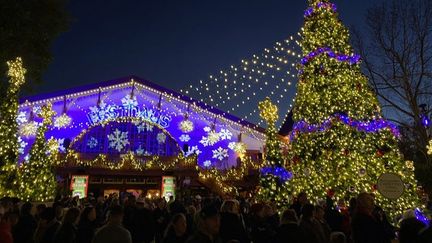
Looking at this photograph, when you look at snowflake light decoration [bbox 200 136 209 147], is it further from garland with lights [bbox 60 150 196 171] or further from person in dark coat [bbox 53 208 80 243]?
person in dark coat [bbox 53 208 80 243]

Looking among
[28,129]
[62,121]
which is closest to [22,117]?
[28,129]

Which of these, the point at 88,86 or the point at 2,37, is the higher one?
the point at 88,86

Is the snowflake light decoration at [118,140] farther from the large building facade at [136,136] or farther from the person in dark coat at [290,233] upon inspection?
the person in dark coat at [290,233]

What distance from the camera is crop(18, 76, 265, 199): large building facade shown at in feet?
78.1

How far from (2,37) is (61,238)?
11.7 m

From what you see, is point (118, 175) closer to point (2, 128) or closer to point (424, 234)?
point (2, 128)

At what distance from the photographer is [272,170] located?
55.3 feet

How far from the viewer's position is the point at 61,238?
4824 mm

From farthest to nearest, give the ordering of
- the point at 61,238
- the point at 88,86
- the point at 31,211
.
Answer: the point at 88,86 < the point at 31,211 < the point at 61,238

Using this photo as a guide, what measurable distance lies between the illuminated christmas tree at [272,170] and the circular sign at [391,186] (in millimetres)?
8086

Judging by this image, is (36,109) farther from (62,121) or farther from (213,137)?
(213,137)

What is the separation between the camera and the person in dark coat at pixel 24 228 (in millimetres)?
6461

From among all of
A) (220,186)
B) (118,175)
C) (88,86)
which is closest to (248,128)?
(220,186)

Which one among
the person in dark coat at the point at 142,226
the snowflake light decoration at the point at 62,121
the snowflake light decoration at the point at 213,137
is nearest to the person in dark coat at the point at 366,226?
the person in dark coat at the point at 142,226
